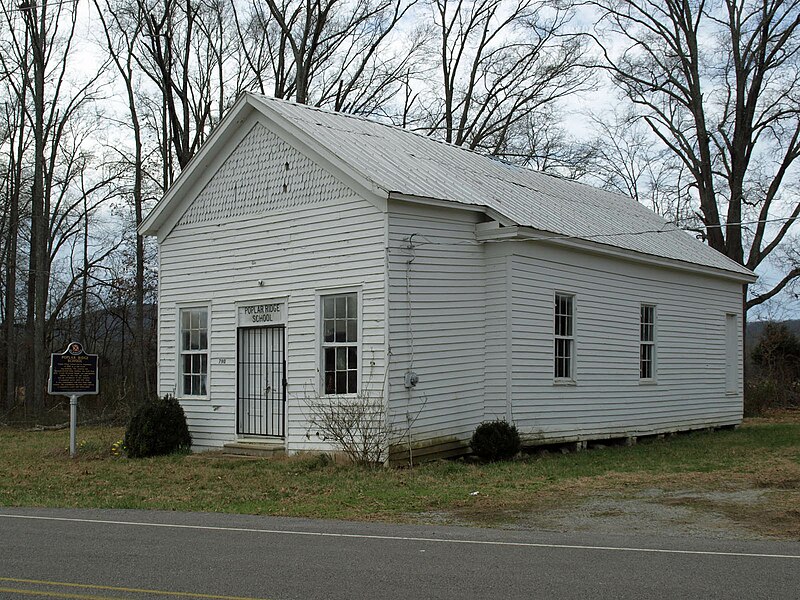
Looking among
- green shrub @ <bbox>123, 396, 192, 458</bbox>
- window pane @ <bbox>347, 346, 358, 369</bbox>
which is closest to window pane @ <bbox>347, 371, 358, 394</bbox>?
window pane @ <bbox>347, 346, 358, 369</bbox>

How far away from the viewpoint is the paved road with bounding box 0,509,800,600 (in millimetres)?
7234

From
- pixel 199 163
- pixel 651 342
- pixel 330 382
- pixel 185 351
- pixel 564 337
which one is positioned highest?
pixel 199 163

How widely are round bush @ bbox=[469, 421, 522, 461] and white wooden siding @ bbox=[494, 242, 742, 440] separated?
0.71 m

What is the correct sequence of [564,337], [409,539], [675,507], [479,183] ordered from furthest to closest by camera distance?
[479,183], [564,337], [675,507], [409,539]

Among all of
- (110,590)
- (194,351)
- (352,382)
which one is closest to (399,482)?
(352,382)

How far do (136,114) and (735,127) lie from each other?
2115 cm

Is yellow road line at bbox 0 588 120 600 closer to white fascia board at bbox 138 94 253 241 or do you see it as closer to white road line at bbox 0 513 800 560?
white road line at bbox 0 513 800 560

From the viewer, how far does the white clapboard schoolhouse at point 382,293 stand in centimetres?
1587

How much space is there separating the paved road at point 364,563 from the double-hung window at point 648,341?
12159 mm

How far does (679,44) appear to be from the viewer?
34.9 m

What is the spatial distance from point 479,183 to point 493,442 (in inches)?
220

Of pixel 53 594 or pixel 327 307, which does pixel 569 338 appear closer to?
pixel 327 307

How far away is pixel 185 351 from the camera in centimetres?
1884

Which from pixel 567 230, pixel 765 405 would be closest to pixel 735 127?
pixel 765 405
